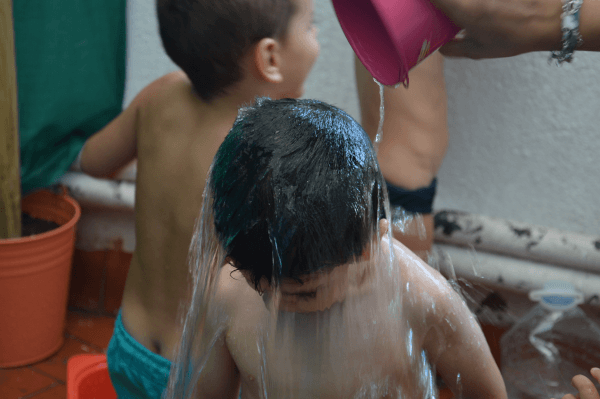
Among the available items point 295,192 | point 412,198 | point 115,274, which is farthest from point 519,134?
point 115,274

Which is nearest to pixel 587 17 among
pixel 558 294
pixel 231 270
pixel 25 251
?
pixel 231 270

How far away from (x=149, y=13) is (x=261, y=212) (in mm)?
2111

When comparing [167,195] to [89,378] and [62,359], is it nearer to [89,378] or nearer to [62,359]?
[89,378]

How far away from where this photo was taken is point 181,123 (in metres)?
1.42

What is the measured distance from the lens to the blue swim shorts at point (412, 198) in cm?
175

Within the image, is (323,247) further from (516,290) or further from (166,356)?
(516,290)

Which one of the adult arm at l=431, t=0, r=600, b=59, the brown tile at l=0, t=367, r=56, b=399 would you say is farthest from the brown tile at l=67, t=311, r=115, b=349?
the adult arm at l=431, t=0, r=600, b=59

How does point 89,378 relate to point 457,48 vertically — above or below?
below

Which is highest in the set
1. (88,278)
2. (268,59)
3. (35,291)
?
(268,59)

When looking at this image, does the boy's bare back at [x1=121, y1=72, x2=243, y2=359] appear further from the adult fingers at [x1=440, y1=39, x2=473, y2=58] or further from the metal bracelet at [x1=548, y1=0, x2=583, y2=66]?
the metal bracelet at [x1=548, y1=0, x2=583, y2=66]

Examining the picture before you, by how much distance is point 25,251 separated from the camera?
2223 mm

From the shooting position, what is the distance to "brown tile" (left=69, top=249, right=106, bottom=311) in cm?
280

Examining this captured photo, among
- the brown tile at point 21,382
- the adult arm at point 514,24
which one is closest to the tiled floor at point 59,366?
the brown tile at point 21,382

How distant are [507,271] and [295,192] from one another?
1611mm
